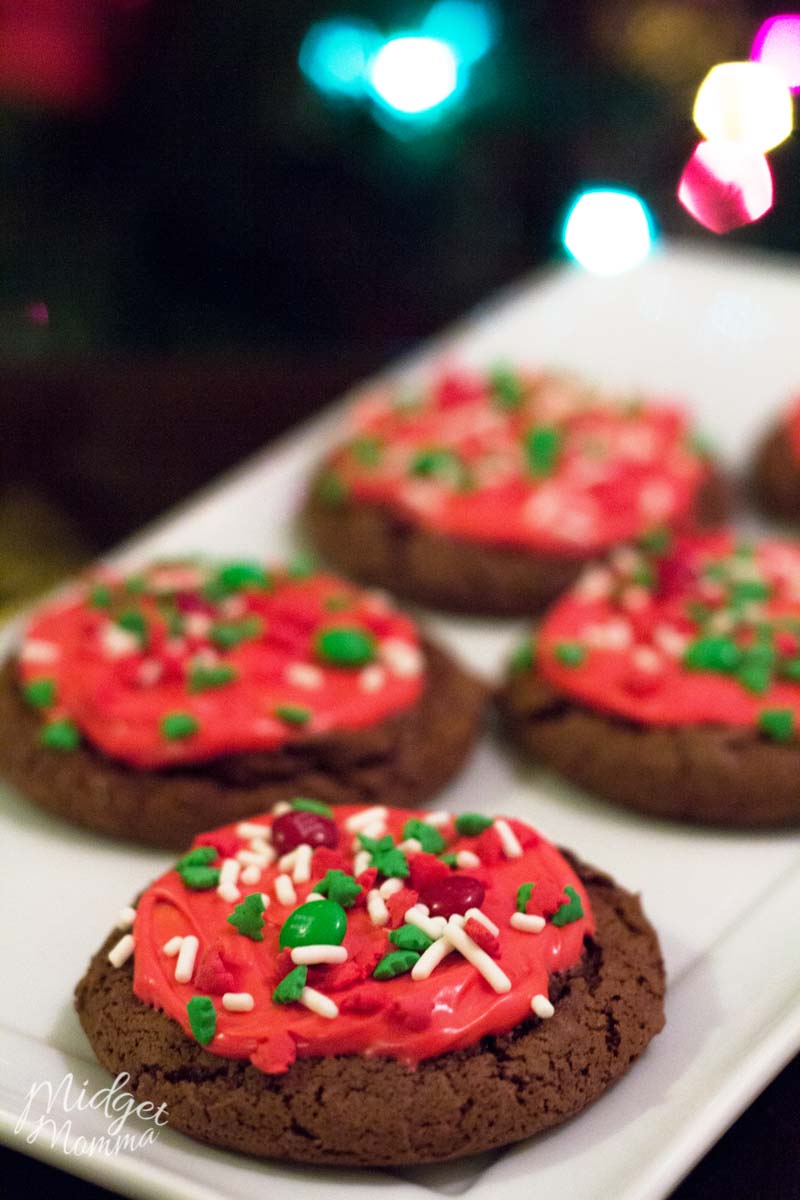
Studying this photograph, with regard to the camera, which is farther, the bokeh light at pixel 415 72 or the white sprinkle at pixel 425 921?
the bokeh light at pixel 415 72

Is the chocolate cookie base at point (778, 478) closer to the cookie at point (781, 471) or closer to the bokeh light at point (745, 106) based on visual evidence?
the cookie at point (781, 471)

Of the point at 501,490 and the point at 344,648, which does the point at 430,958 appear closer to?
the point at 344,648

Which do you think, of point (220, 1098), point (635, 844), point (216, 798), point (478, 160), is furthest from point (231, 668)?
point (478, 160)

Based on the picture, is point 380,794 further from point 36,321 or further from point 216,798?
point 36,321

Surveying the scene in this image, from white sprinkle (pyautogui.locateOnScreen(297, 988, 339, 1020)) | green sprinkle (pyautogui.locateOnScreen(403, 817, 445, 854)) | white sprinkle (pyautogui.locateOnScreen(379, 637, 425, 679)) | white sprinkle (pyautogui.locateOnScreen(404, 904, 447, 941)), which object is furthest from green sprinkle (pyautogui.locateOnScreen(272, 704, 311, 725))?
white sprinkle (pyautogui.locateOnScreen(297, 988, 339, 1020))

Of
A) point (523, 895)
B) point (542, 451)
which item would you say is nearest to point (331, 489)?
point (542, 451)

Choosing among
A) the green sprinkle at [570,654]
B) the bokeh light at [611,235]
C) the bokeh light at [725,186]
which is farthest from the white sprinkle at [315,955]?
the bokeh light at [611,235]
